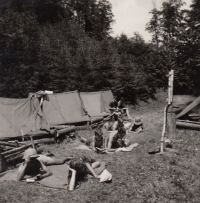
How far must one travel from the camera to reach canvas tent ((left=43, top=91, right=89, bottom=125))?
1352cm

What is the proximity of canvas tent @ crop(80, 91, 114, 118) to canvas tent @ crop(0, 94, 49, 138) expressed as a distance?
3.50 metres

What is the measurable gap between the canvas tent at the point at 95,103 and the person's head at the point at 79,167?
8.36 metres

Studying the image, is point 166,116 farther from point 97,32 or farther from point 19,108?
point 97,32

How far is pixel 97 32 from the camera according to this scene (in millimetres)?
33312

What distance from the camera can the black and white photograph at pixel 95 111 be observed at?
21.2ft

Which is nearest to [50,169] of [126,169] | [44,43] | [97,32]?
[126,169]

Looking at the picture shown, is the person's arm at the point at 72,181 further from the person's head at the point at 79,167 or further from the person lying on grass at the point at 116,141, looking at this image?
the person lying on grass at the point at 116,141

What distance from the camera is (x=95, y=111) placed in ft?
51.8

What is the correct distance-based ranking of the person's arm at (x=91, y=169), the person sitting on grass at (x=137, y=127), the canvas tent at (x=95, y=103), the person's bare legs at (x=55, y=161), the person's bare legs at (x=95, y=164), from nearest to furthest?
the person's arm at (x=91, y=169) → the person's bare legs at (x=95, y=164) → the person's bare legs at (x=55, y=161) → the person sitting on grass at (x=137, y=127) → the canvas tent at (x=95, y=103)

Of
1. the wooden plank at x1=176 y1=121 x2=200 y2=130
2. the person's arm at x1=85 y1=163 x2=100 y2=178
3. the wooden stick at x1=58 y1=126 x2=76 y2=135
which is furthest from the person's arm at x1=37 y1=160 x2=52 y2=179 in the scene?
the wooden plank at x1=176 y1=121 x2=200 y2=130

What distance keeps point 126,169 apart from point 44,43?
16227 millimetres

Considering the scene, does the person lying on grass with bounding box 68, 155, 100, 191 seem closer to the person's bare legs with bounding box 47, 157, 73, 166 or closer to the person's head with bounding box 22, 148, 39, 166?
the person's head with bounding box 22, 148, 39, 166

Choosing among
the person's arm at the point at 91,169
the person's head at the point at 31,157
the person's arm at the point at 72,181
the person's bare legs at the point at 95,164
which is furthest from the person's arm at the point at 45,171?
the person's bare legs at the point at 95,164

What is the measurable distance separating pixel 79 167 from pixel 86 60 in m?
14.1
